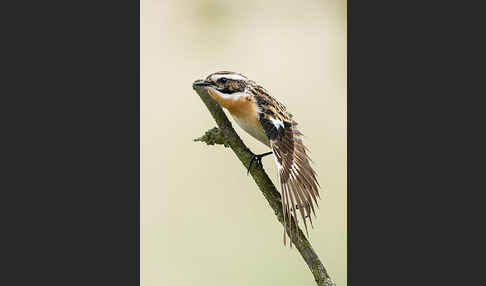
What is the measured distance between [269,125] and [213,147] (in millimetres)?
384

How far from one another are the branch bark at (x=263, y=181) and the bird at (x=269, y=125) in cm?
5

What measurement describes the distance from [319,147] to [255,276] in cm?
78

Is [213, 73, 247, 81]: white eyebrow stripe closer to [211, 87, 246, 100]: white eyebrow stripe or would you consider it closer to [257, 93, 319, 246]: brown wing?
[211, 87, 246, 100]: white eyebrow stripe

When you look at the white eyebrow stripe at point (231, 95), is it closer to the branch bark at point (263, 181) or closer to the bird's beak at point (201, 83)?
the bird's beak at point (201, 83)

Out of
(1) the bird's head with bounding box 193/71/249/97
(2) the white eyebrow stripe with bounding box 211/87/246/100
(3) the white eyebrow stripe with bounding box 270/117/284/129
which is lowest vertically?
(3) the white eyebrow stripe with bounding box 270/117/284/129

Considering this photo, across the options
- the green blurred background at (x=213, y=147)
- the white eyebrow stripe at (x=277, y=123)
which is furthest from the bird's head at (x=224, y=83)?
the white eyebrow stripe at (x=277, y=123)

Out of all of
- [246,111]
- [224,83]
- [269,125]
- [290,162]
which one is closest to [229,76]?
[224,83]

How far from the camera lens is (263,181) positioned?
3391mm

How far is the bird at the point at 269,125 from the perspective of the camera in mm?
3176

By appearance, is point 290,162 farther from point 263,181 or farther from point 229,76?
point 229,76

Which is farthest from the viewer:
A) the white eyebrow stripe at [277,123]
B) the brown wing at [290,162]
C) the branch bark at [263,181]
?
the branch bark at [263,181]

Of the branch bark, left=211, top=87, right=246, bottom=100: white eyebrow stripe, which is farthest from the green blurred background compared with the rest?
left=211, top=87, right=246, bottom=100: white eyebrow stripe

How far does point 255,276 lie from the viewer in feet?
11.4

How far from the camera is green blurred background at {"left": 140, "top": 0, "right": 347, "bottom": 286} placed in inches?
134
